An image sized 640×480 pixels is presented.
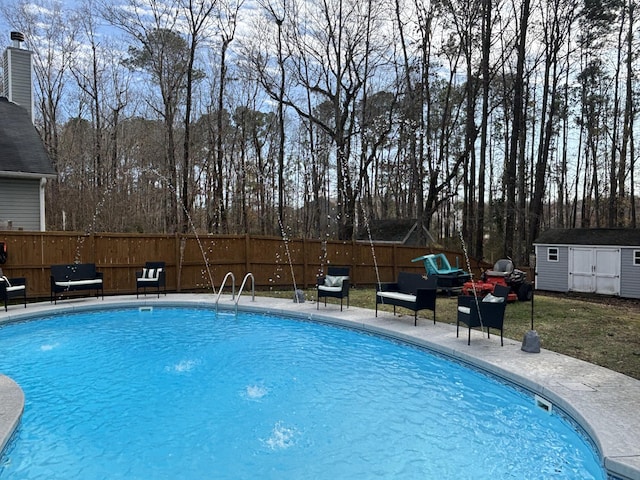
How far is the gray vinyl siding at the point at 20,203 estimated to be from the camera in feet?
37.4

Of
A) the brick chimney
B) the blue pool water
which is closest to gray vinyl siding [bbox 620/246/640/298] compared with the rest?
the blue pool water

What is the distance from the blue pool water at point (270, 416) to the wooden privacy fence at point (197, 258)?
3635mm

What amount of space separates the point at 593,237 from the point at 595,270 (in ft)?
3.72

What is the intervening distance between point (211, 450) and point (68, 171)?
777 inches

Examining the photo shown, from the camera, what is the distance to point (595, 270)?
14.4 metres

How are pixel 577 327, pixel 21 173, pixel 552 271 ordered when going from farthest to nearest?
pixel 552 271, pixel 21 173, pixel 577 327

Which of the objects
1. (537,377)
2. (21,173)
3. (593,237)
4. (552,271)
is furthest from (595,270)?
(21,173)

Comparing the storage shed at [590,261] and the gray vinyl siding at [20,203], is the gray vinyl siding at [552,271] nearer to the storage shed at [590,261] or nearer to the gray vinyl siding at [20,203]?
the storage shed at [590,261]

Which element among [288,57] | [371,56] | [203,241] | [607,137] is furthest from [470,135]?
[607,137]

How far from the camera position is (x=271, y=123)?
24.5 m

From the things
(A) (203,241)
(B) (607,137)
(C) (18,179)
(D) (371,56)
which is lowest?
(A) (203,241)

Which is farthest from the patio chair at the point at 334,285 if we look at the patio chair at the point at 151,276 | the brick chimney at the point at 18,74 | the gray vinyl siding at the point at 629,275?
the brick chimney at the point at 18,74

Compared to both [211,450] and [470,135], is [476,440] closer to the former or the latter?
[211,450]

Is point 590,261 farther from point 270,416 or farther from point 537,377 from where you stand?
point 270,416
